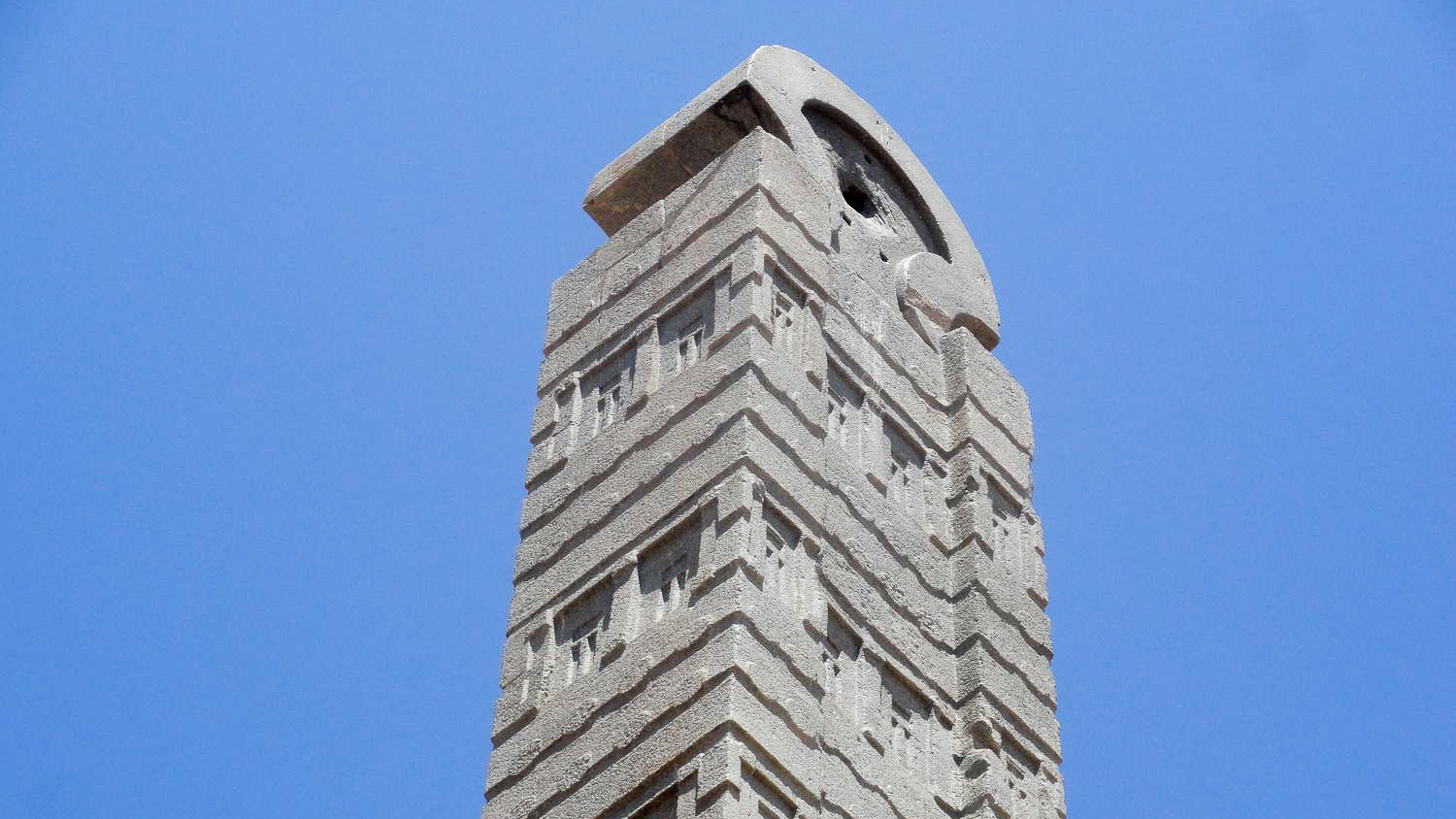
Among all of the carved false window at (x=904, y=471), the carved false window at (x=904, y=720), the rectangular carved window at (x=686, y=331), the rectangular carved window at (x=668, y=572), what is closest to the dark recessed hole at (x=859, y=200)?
the carved false window at (x=904, y=471)

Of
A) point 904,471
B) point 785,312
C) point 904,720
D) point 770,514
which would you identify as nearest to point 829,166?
point 785,312

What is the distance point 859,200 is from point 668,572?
10.8 feet

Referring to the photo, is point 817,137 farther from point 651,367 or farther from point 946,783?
point 946,783

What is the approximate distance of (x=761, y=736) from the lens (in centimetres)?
837

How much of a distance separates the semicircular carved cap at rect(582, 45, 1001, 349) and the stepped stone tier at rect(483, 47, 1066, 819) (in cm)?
2

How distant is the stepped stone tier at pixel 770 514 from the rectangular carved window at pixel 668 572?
0.04 feet

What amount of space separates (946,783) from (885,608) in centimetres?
68

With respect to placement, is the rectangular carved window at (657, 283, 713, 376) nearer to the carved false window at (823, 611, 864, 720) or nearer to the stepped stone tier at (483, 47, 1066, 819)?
the stepped stone tier at (483, 47, 1066, 819)

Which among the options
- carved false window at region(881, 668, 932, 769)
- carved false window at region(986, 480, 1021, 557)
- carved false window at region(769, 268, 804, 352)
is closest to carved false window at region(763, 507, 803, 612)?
carved false window at region(881, 668, 932, 769)

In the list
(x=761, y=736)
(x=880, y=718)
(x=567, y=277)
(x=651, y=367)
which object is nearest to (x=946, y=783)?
(x=880, y=718)

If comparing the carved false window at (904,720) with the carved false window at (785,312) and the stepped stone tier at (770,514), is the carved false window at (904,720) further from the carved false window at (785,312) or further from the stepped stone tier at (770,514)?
the carved false window at (785,312)

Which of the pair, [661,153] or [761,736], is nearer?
[761,736]

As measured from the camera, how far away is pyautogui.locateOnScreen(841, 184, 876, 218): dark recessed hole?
1198 centimetres

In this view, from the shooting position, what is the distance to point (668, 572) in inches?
363
